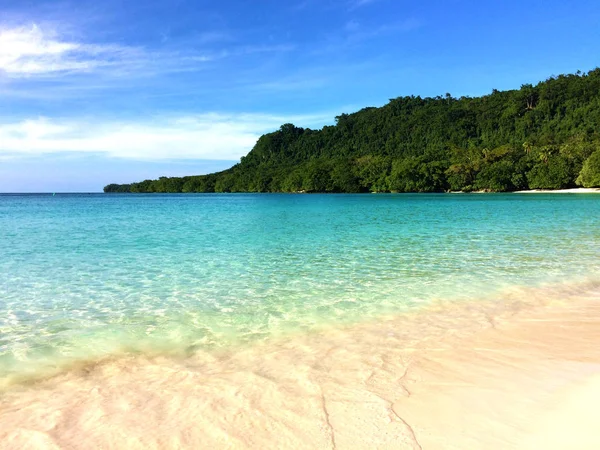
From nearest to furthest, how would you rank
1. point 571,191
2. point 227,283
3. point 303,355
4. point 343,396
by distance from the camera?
point 343,396
point 303,355
point 227,283
point 571,191

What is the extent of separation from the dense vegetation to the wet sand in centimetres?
8658

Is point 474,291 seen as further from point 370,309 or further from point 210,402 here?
point 210,402

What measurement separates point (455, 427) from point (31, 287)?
9.49 metres

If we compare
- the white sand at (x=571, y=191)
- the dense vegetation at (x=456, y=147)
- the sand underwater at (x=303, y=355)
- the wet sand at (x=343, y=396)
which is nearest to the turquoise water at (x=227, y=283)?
the sand underwater at (x=303, y=355)

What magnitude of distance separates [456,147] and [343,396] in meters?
126

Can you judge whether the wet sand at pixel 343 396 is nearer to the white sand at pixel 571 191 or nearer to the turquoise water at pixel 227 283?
the turquoise water at pixel 227 283

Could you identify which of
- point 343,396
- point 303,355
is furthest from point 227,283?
point 343,396

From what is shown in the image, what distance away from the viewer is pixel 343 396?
4078 mm

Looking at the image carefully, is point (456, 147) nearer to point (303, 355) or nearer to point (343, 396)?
point (303, 355)

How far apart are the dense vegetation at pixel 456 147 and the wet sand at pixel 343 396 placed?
8658 cm

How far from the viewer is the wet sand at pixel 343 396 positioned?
3350mm

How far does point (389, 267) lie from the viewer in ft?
37.8

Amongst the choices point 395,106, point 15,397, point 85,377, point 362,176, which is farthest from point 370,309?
point 395,106

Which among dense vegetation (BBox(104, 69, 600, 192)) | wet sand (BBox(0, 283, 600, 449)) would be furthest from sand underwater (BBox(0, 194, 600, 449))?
dense vegetation (BBox(104, 69, 600, 192))
